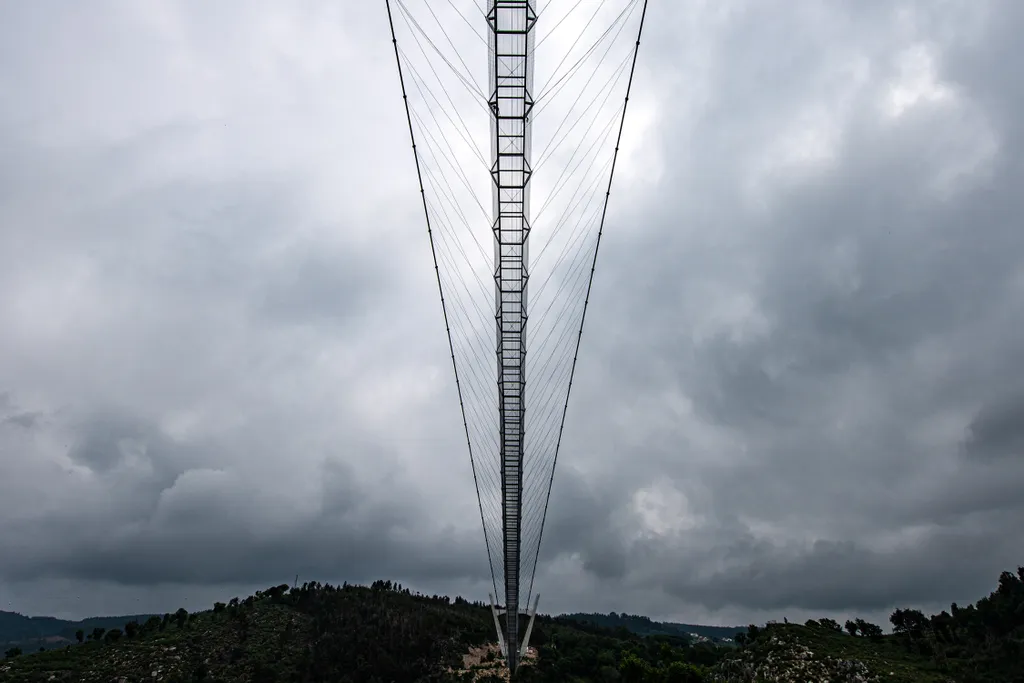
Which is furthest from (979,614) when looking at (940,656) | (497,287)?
(497,287)

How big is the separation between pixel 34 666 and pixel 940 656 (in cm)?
7873

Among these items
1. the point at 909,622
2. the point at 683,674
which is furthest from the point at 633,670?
the point at 909,622

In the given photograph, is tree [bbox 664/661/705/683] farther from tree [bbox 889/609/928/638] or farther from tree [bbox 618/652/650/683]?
tree [bbox 889/609/928/638]

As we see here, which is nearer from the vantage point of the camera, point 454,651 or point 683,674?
point 683,674

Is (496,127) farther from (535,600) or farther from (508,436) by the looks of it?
(535,600)

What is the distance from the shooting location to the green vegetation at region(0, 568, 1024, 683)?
2395 inches

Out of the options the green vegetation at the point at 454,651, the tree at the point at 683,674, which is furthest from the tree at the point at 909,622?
the tree at the point at 683,674

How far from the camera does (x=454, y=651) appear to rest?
293ft

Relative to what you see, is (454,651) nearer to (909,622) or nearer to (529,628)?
(529,628)

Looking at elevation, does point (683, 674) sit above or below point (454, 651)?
below

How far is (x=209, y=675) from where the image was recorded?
244 ft

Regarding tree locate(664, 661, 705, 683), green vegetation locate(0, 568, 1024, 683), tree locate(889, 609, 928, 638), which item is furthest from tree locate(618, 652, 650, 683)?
tree locate(889, 609, 928, 638)

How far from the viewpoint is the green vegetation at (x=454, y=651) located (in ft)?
200

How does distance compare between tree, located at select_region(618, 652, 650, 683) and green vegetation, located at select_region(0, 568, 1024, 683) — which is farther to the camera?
tree, located at select_region(618, 652, 650, 683)
